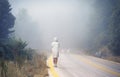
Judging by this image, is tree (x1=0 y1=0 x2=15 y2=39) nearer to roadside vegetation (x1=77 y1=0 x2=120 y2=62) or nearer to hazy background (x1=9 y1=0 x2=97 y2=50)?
roadside vegetation (x1=77 y1=0 x2=120 y2=62)

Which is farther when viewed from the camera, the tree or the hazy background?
the hazy background

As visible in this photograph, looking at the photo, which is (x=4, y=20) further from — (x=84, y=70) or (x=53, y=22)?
(x=53, y=22)

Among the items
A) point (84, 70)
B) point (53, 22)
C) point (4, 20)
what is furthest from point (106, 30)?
point (53, 22)

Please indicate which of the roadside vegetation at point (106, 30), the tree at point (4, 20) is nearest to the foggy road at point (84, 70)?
the roadside vegetation at point (106, 30)

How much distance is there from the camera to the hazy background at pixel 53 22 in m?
80.1

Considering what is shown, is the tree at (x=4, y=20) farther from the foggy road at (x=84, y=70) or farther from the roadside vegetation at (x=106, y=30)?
the foggy road at (x=84, y=70)

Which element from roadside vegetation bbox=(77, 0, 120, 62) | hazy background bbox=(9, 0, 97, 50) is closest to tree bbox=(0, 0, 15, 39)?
roadside vegetation bbox=(77, 0, 120, 62)

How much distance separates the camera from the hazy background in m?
80.1

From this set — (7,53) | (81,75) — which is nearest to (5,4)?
(7,53)

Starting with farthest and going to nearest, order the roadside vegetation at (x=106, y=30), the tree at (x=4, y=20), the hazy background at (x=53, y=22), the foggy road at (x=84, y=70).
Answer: the hazy background at (x=53, y=22), the tree at (x=4, y=20), the roadside vegetation at (x=106, y=30), the foggy road at (x=84, y=70)

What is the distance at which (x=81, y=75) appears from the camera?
47.2ft

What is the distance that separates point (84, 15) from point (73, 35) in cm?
722

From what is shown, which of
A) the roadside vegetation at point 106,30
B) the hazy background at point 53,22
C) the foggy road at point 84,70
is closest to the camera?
Answer: the foggy road at point 84,70

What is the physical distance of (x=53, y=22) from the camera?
11631cm
